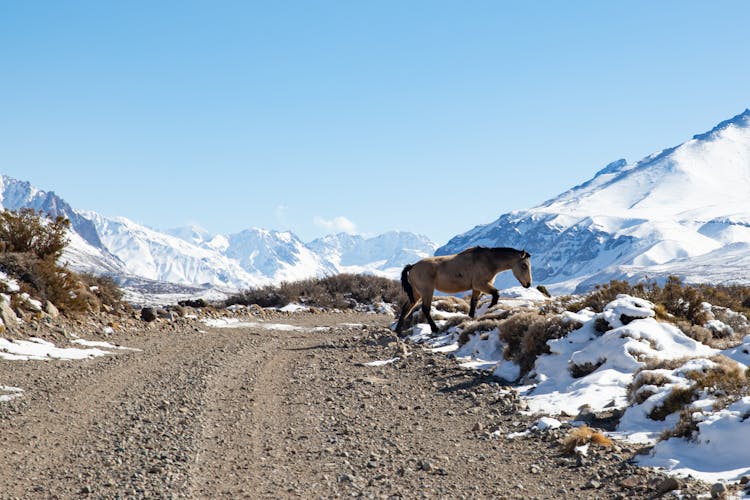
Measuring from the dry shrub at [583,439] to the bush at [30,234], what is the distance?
715 inches

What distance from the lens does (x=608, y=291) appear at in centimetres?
1734

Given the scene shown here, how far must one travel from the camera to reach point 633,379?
10.3 m

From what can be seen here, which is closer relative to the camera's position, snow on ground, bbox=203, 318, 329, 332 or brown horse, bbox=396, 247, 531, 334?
brown horse, bbox=396, 247, 531, 334

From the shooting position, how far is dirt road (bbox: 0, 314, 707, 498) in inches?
280

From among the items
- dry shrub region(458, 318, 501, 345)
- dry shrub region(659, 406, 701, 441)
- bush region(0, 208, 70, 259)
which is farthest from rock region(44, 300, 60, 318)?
dry shrub region(659, 406, 701, 441)

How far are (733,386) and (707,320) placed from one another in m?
8.31

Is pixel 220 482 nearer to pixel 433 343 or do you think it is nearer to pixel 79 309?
pixel 433 343

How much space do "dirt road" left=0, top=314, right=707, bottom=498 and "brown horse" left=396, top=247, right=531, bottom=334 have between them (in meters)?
5.80

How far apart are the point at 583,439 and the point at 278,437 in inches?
147

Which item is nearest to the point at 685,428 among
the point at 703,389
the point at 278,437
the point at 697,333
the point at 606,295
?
the point at 703,389

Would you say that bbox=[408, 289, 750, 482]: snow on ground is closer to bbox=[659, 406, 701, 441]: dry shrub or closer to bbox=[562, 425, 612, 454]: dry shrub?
bbox=[659, 406, 701, 441]: dry shrub

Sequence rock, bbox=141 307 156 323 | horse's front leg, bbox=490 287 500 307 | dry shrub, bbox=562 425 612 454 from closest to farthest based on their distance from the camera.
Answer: dry shrub, bbox=562 425 612 454
horse's front leg, bbox=490 287 500 307
rock, bbox=141 307 156 323

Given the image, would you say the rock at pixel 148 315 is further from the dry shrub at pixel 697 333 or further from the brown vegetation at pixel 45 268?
the dry shrub at pixel 697 333

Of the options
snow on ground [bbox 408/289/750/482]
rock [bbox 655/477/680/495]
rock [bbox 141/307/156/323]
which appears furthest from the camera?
rock [bbox 141/307/156/323]
